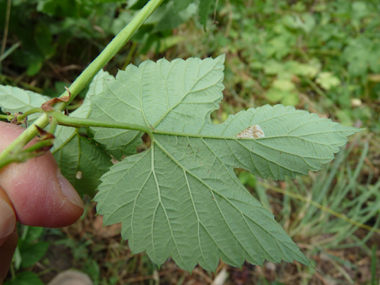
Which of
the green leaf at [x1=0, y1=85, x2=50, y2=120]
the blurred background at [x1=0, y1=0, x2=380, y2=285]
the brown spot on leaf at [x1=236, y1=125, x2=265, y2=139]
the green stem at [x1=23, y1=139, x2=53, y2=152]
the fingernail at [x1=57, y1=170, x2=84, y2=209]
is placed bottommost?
the blurred background at [x1=0, y1=0, x2=380, y2=285]

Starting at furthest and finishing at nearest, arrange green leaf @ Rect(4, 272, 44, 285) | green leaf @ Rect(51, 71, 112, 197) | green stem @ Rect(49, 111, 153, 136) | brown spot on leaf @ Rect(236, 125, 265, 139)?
green leaf @ Rect(4, 272, 44, 285)
green leaf @ Rect(51, 71, 112, 197)
brown spot on leaf @ Rect(236, 125, 265, 139)
green stem @ Rect(49, 111, 153, 136)

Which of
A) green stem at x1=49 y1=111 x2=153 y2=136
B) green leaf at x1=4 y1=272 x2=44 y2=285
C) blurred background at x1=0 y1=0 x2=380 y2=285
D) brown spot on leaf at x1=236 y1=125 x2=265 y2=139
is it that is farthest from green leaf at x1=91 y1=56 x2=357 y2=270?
green leaf at x1=4 y1=272 x2=44 y2=285

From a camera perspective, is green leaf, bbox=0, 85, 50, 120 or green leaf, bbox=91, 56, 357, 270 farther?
green leaf, bbox=0, 85, 50, 120

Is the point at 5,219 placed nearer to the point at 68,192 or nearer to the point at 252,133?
the point at 68,192

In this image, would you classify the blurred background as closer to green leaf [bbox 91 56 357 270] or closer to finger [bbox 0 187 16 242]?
green leaf [bbox 91 56 357 270]

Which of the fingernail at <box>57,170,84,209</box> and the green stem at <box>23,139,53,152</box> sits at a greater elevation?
the green stem at <box>23,139,53,152</box>
